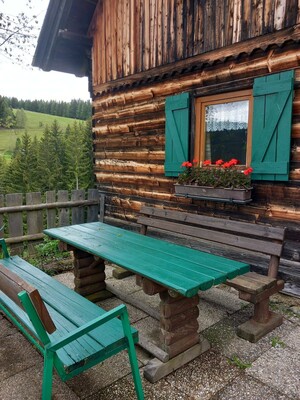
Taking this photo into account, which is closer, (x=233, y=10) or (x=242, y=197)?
(x=242, y=197)

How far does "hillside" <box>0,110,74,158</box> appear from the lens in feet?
93.7

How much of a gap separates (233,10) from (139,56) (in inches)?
80.6

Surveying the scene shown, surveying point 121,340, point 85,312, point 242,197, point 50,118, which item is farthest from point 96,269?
point 50,118

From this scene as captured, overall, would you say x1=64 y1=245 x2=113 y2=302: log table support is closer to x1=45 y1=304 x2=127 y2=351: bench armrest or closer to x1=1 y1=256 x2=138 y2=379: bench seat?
x1=1 y1=256 x2=138 y2=379: bench seat

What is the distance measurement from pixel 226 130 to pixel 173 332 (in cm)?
303

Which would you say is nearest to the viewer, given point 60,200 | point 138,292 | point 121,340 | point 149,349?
point 121,340

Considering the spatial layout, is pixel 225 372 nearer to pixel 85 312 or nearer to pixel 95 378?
pixel 95 378

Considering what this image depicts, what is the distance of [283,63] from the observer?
12.4 ft

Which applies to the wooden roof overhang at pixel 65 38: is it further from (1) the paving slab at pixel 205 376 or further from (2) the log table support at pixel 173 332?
(1) the paving slab at pixel 205 376

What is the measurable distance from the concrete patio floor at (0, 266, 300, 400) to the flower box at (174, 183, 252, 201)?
1.52 metres

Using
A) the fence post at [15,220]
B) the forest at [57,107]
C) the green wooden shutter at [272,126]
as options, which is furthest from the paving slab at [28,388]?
the forest at [57,107]

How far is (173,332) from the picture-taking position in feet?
8.36

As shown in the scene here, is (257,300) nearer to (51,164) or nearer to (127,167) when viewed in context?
(127,167)

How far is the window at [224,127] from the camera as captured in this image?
427cm
